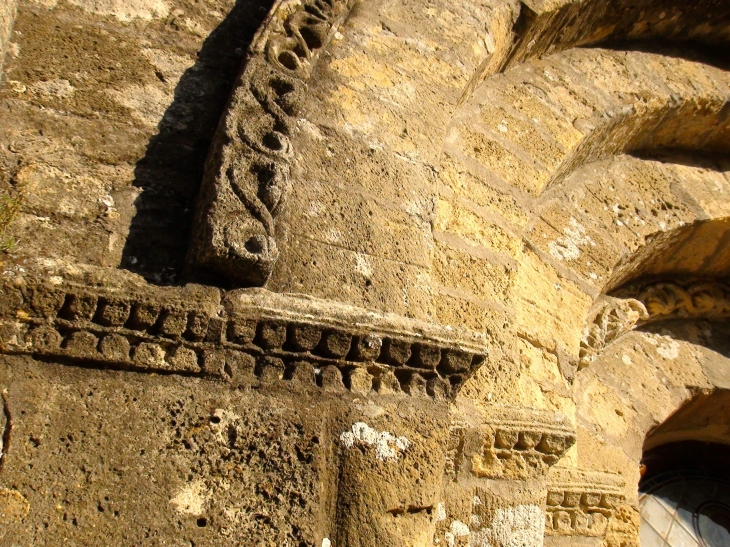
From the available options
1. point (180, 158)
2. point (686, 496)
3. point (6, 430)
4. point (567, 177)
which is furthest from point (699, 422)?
point (6, 430)

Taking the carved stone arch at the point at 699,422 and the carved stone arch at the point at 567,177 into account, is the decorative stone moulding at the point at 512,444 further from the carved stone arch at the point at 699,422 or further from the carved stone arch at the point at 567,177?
the carved stone arch at the point at 699,422

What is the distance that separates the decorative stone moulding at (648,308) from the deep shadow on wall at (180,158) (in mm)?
1873

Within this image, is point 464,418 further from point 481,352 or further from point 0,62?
point 0,62

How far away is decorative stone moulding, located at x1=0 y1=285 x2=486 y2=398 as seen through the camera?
4.88 feet

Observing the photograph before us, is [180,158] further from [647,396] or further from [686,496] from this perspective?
[686,496]

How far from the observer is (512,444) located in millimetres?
2121

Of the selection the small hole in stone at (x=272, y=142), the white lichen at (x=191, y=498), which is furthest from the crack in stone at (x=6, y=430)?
the small hole in stone at (x=272, y=142)

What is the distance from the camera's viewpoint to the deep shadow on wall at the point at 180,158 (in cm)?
178

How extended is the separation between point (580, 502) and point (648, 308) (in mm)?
1370

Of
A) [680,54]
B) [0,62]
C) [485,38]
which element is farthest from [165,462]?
[680,54]

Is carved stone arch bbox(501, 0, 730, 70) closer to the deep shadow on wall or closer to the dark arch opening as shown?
the deep shadow on wall

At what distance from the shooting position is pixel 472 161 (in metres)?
2.71

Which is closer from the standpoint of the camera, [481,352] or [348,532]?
[348,532]

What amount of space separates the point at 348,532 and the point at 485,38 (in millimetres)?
2090
